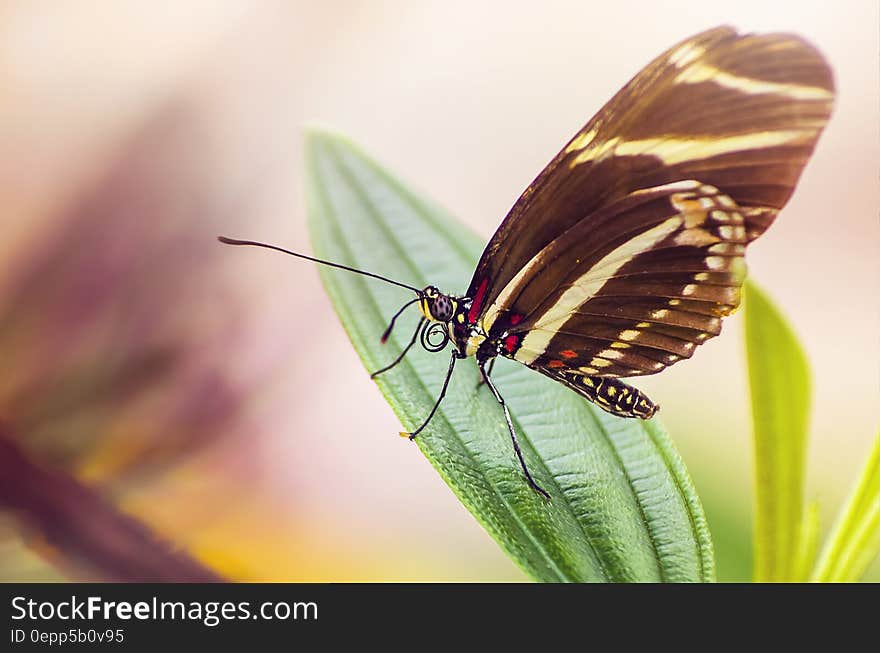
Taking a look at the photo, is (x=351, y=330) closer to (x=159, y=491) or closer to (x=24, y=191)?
(x=159, y=491)

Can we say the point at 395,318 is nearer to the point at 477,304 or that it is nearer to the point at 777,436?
the point at 477,304

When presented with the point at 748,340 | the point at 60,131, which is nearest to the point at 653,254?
the point at 748,340

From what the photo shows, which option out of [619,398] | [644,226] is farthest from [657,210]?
[619,398]

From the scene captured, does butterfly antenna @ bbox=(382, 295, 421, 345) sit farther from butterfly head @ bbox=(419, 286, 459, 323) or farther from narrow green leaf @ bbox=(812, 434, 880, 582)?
narrow green leaf @ bbox=(812, 434, 880, 582)

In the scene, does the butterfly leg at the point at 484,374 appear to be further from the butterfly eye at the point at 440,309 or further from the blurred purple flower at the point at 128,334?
the blurred purple flower at the point at 128,334

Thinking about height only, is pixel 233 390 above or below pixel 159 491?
above
